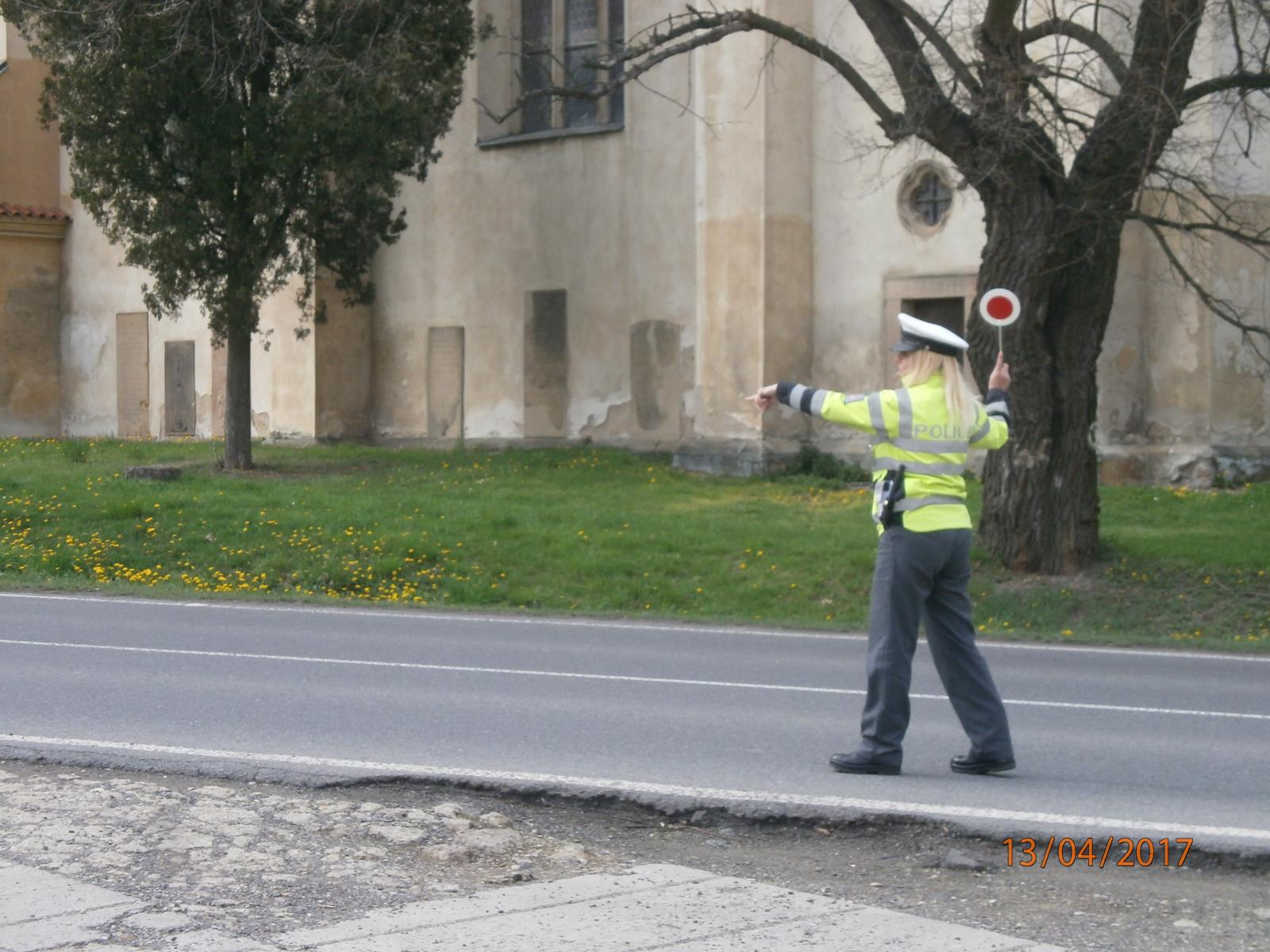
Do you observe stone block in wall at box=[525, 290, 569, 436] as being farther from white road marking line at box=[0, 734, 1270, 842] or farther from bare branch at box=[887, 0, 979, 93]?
white road marking line at box=[0, 734, 1270, 842]

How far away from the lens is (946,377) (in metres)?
7.68

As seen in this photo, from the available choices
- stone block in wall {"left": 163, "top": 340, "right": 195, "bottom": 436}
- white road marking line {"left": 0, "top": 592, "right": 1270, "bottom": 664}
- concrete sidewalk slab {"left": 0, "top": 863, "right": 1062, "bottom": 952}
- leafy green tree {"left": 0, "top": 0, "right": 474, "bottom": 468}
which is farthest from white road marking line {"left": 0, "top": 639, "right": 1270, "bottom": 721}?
stone block in wall {"left": 163, "top": 340, "right": 195, "bottom": 436}

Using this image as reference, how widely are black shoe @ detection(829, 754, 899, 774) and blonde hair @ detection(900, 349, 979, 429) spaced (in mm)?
1577

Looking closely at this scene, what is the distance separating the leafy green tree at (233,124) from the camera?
21.9 metres

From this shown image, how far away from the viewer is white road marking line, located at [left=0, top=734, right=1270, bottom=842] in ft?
→ 22.3

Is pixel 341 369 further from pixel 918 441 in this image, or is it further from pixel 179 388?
pixel 918 441

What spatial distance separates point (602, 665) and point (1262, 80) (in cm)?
845

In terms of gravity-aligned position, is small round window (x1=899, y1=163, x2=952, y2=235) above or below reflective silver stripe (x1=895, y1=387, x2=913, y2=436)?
above

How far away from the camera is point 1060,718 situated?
9.64 m

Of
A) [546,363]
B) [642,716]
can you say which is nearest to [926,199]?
[546,363]

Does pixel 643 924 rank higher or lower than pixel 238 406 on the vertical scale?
lower

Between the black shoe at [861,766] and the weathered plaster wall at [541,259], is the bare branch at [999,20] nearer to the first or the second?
the black shoe at [861,766]
